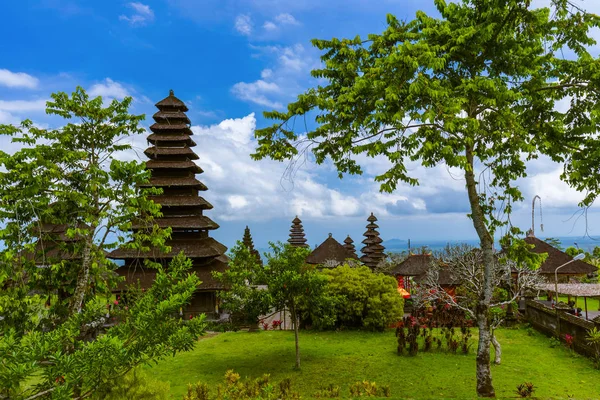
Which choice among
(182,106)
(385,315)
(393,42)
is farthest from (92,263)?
(182,106)

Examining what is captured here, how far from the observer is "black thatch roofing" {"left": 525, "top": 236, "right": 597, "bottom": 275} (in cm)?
3088

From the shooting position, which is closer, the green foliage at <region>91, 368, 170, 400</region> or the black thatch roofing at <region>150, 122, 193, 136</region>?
the green foliage at <region>91, 368, 170, 400</region>

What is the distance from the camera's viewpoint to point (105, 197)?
1085cm

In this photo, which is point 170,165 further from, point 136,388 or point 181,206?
point 136,388

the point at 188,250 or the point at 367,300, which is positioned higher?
the point at 188,250

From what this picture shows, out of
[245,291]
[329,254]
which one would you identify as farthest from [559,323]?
[329,254]

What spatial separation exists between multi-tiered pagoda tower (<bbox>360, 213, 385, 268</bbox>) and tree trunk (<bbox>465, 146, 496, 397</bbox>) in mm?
32492

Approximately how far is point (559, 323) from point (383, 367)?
9.45 meters

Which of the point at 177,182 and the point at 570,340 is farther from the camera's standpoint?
the point at 177,182

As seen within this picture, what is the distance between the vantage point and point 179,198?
25.4 m

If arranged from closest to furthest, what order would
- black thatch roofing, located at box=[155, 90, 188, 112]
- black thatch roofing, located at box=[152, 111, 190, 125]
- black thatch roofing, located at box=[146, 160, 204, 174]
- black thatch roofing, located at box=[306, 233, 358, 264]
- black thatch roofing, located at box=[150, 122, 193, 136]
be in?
black thatch roofing, located at box=[146, 160, 204, 174], black thatch roofing, located at box=[150, 122, 193, 136], black thatch roofing, located at box=[152, 111, 190, 125], black thatch roofing, located at box=[155, 90, 188, 112], black thatch roofing, located at box=[306, 233, 358, 264]

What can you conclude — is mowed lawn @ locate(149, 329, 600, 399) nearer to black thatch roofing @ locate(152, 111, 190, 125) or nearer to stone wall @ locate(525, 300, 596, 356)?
stone wall @ locate(525, 300, 596, 356)

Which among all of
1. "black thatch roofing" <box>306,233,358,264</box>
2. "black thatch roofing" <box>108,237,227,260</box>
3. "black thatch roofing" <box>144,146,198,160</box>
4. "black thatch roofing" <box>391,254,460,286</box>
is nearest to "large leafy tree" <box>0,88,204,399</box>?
"black thatch roofing" <box>108,237,227,260</box>

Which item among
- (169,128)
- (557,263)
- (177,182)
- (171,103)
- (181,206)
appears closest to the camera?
(181,206)
